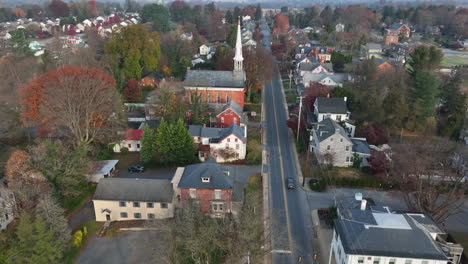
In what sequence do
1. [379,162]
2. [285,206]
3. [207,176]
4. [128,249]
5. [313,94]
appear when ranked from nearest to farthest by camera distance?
1. [128,249]
2. [207,176]
3. [285,206]
4. [379,162]
5. [313,94]

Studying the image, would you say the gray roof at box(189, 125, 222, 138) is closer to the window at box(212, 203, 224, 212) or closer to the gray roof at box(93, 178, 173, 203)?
the gray roof at box(93, 178, 173, 203)

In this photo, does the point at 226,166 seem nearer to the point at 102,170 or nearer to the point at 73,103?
the point at 102,170

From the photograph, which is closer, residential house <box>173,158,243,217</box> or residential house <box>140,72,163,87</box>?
residential house <box>173,158,243,217</box>

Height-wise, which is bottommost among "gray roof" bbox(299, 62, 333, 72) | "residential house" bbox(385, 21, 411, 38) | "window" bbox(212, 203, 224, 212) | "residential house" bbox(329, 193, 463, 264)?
"window" bbox(212, 203, 224, 212)

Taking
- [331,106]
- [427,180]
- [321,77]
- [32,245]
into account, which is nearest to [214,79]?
[331,106]

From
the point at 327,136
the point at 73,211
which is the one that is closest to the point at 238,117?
the point at 327,136

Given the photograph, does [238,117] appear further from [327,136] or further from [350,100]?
[350,100]

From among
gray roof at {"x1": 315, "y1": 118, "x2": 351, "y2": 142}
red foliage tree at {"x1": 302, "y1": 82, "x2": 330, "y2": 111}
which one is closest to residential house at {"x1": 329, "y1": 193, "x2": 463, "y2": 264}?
gray roof at {"x1": 315, "y1": 118, "x2": 351, "y2": 142}

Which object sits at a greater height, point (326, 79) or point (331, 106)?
point (326, 79)
